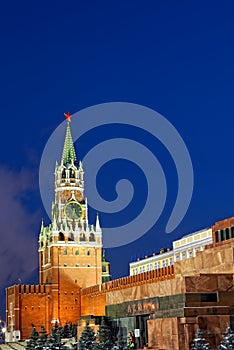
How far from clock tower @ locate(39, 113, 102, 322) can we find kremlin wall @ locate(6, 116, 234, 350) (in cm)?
9

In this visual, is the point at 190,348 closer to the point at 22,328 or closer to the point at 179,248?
the point at 22,328

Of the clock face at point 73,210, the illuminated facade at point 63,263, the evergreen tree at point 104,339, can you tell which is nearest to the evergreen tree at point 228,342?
the evergreen tree at point 104,339

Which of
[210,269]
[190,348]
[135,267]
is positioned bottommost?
[190,348]

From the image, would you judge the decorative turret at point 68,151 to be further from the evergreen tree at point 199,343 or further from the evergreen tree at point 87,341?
the evergreen tree at point 199,343

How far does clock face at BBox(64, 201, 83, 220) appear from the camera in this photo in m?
69.8

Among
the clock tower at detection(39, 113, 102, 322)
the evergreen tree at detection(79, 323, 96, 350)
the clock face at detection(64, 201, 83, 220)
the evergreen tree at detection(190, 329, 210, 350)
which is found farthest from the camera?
the clock face at detection(64, 201, 83, 220)

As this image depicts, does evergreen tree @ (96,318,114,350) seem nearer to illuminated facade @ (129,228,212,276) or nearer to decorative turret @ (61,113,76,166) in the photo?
illuminated facade @ (129,228,212,276)

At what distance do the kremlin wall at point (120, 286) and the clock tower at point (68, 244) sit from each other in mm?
94

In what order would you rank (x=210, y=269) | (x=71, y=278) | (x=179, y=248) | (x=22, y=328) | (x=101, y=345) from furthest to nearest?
(x=179, y=248), (x=71, y=278), (x=22, y=328), (x=210, y=269), (x=101, y=345)

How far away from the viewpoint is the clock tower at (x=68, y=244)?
6588 centimetres

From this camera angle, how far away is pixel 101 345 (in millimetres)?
30172

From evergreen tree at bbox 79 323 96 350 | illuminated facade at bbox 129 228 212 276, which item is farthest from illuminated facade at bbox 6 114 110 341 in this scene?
evergreen tree at bbox 79 323 96 350

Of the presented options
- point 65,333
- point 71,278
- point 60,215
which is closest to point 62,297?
point 71,278

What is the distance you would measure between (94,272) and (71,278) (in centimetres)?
242
